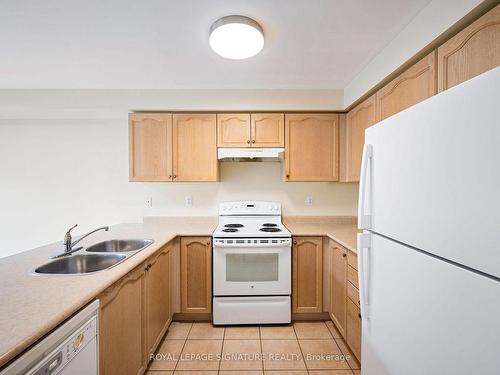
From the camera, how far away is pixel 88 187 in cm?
287

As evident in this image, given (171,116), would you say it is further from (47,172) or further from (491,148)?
(491,148)

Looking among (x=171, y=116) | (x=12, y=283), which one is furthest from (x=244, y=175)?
(x=12, y=283)

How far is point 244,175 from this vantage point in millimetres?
2881

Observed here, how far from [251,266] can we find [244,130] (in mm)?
1416

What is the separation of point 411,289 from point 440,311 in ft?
0.41

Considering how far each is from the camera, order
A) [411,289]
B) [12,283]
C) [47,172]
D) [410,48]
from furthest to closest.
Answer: [47,172] < [410,48] < [12,283] < [411,289]

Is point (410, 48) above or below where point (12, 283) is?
above

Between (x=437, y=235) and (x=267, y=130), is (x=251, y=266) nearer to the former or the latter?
(x=267, y=130)

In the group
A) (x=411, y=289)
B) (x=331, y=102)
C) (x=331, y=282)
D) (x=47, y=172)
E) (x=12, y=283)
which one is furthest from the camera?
(x=47, y=172)

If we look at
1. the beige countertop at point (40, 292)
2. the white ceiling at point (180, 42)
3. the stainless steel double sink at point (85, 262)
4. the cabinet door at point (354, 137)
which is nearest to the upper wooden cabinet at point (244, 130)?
the white ceiling at point (180, 42)

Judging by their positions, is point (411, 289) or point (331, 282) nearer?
point (411, 289)

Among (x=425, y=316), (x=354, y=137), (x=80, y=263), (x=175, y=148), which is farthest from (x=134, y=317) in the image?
(x=354, y=137)

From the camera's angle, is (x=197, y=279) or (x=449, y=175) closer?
(x=449, y=175)

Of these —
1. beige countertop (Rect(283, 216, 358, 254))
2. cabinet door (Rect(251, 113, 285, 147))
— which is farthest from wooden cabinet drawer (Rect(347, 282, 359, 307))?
cabinet door (Rect(251, 113, 285, 147))
